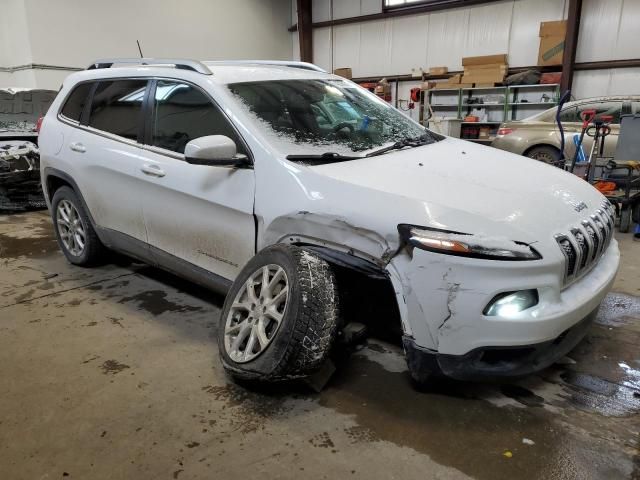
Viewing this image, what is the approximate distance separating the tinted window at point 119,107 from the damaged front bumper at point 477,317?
2.13m

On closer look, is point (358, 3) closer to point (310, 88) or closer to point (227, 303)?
point (310, 88)

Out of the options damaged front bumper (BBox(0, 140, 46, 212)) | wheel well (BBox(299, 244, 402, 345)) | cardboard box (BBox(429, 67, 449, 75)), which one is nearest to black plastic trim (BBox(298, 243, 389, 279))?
wheel well (BBox(299, 244, 402, 345))

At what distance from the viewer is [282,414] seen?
211 centimetres

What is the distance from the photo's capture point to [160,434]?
1993mm

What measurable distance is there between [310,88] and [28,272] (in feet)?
9.52

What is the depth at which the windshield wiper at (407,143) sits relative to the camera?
8.47 ft

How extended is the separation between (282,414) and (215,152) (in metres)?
1.26

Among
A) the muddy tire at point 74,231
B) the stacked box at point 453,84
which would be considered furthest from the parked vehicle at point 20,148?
the stacked box at point 453,84

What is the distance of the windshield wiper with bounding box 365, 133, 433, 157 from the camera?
2.58 metres

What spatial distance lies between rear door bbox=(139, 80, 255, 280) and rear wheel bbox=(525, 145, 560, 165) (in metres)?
6.59

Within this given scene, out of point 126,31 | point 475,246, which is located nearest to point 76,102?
point 475,246

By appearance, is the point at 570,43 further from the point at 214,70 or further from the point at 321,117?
Answer: the point at 214,70

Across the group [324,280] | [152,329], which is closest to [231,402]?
[324,280]

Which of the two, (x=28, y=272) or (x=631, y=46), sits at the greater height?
(x=631, y=46)
